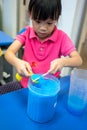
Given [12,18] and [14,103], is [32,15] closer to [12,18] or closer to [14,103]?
[14,103]

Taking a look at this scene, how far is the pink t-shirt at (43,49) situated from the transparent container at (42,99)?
0.36 meters

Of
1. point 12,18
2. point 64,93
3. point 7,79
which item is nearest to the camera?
point 64,93

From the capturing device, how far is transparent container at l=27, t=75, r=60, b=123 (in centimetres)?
53

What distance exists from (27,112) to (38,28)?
1.32 ft

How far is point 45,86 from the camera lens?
0.57 meters

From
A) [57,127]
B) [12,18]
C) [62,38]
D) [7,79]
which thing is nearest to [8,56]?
[62,38]

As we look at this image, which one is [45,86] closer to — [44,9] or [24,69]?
[24,69]

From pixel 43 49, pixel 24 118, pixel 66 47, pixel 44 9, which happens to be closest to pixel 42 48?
pixel 43 49

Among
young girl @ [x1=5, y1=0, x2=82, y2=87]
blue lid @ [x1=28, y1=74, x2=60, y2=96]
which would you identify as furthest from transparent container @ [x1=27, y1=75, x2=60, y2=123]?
young girl @ [x1=5, y1=0, x2=82, y2=87]

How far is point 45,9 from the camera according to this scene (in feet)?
2.51

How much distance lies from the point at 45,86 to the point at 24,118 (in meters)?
0.13

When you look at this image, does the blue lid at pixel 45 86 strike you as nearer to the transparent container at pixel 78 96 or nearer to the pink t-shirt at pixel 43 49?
the transparent container at pixel 78 96

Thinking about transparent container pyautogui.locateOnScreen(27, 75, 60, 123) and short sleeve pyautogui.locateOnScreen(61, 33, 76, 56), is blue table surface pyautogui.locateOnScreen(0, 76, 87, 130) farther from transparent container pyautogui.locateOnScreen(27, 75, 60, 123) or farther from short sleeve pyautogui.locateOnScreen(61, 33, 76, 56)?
short sleeve pyautogui.locateOnScreen(61, 33, 76, 56)

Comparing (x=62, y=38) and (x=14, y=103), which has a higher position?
(x=62, y=38)
